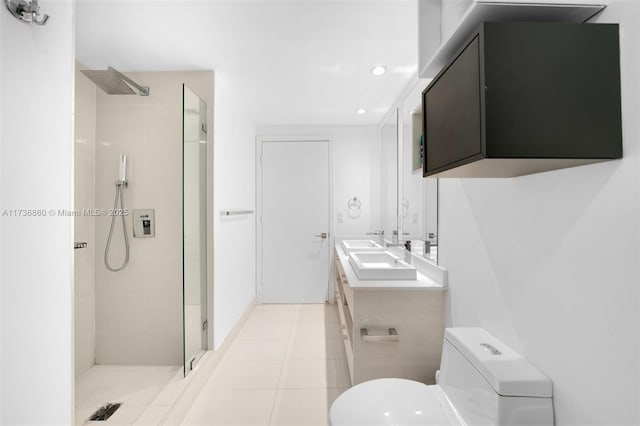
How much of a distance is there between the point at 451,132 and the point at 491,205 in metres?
0.54

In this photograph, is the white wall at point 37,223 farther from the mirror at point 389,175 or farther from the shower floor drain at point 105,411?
the mirror at point 389,175

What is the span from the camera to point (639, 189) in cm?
74

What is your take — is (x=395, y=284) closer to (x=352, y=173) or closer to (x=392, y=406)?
(x=392, y=406)

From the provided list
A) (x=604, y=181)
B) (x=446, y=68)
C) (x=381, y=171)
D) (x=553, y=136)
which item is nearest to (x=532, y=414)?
(x=604, y=181)

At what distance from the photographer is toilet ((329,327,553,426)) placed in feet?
3.31

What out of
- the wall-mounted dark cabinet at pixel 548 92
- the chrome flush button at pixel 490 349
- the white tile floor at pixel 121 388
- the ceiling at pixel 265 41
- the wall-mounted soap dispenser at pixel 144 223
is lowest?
the white tile floor at pixel 121 388

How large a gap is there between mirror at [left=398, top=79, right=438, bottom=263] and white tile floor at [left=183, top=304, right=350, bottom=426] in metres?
1.17

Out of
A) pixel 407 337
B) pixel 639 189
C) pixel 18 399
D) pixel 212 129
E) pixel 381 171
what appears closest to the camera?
pixel 639 189

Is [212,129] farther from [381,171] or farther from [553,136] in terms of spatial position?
[553,136]

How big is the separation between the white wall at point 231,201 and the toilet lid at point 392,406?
1.57m

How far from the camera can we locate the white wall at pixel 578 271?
77cm

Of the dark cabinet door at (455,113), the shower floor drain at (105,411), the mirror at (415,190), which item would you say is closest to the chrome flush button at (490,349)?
the dark cabinet door at (455,113)

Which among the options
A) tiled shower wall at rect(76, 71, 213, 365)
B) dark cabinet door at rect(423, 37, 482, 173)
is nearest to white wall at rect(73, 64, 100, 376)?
tiled shower wall at rect(76, 71, 213, 365)

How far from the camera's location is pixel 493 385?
1.02 m
